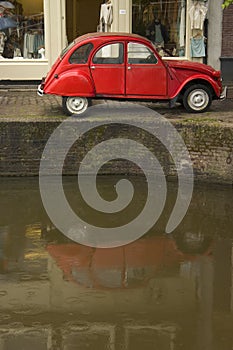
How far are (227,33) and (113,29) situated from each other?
2775mm

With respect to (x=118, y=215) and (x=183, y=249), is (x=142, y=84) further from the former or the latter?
(x=183, y=249)

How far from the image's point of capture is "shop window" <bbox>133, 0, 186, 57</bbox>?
15.8 meters

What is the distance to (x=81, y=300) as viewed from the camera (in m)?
6.86

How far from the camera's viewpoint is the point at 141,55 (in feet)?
39.3

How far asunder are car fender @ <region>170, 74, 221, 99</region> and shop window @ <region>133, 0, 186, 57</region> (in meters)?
3.93

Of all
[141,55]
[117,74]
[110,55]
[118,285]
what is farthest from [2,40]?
[118,285]

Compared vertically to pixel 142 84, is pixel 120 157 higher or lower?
lower

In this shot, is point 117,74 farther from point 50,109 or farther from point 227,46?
point 227,46

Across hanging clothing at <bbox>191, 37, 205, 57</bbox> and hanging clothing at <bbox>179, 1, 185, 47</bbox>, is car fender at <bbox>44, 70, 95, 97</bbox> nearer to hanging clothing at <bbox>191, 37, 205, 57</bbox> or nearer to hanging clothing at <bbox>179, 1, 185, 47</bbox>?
hanging clothing at <bbox>191, 37, 205, 57</bbox>

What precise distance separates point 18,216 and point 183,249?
254 cm

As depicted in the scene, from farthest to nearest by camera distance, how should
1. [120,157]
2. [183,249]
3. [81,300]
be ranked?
[120,157] → [183,249] → [81,300]

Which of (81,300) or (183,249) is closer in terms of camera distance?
(81,300)

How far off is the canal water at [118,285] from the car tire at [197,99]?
272cm

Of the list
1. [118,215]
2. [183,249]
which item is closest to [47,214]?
[118,215]
